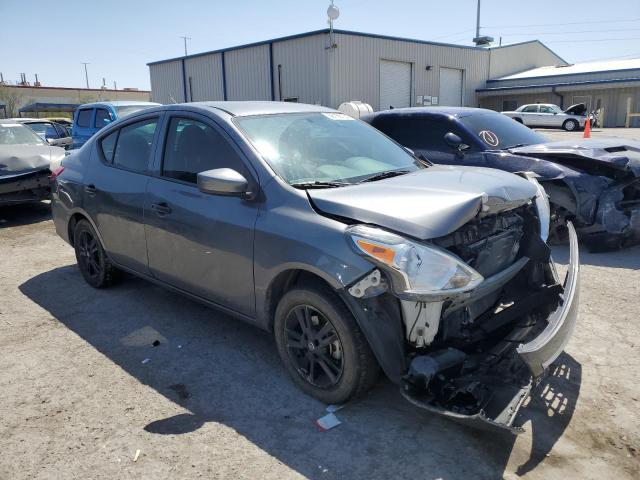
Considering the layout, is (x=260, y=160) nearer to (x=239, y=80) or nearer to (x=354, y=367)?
(x=354, y=367)

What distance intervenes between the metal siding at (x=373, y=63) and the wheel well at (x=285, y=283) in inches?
969

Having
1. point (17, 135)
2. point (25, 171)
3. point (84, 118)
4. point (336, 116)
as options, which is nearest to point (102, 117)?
point (84, 118)

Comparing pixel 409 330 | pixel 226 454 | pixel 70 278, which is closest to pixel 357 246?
pixel 409 330

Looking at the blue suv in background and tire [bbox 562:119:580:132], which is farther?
tire [bbox 562:119:580:132]

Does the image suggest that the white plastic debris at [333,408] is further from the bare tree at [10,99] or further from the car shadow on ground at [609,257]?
the bare tree at [10,99]

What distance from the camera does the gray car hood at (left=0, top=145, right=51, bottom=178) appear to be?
830 cm

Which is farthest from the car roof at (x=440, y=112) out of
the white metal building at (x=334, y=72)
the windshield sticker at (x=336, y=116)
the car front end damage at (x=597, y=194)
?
the white metal building at (x=334, y=72)

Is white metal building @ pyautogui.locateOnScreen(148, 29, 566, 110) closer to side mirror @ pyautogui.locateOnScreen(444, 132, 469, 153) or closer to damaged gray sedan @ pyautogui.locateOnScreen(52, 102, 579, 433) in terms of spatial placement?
side mirror @ pyautogui.locateOnScreen(444, 132, 469, 153)

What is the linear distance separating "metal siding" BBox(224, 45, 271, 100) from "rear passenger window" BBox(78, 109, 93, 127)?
17.6 metres

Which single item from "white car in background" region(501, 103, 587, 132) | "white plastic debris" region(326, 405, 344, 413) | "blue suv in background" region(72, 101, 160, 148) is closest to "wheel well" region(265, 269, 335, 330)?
"white plastic debris" region(326, 405, 344, 413)

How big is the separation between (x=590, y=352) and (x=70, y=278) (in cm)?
495

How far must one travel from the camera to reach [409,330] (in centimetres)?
273

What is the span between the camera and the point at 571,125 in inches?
1179

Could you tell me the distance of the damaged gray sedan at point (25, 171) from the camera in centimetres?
824
